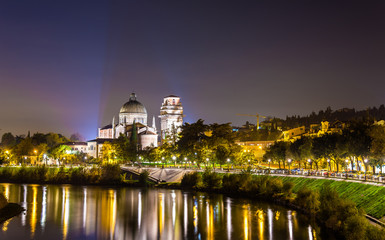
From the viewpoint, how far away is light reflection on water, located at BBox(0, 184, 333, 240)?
40406 millimetres

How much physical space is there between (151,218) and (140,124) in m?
122

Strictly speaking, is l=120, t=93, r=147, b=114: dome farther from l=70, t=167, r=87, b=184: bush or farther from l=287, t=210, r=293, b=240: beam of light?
l=287, t=210, r=293, b=240: beam of light

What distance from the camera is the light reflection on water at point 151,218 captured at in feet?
133

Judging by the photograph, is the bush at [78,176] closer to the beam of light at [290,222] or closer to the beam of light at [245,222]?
the beam of light at [245,222]

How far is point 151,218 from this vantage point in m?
50.2

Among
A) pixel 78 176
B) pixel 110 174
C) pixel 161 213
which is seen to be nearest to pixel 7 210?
pixel 161 213

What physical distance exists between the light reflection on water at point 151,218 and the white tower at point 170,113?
11808cm

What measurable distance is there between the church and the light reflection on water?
89752mm

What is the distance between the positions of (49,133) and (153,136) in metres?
51.7

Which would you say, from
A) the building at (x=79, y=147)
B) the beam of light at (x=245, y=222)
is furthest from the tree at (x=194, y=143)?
the building at (x=79, y=147)

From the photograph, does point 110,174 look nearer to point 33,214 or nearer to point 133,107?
point 33,214

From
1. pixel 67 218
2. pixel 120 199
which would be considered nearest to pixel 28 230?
pixel 67 218

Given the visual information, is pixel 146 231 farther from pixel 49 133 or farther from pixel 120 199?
pixel 49 133

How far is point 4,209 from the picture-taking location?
4969 cm
